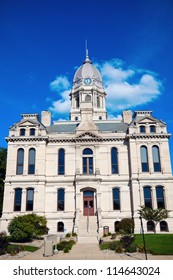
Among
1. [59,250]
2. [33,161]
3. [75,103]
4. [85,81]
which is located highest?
[85,81]

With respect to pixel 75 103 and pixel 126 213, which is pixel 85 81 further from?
pixel 126 213

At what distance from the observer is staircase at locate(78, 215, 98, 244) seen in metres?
29.4

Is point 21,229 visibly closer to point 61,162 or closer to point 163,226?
point 61,162

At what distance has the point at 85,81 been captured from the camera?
6462 cm

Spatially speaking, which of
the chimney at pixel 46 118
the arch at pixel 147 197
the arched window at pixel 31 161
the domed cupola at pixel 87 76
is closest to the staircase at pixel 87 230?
the arch at pixel 147 197

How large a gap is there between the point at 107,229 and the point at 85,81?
40.9m

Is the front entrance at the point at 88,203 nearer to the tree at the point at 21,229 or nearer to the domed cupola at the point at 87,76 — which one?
the tree at the point at 21,229

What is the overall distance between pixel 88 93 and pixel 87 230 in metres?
37.9

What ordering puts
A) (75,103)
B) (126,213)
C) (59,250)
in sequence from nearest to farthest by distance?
(59,250), (126,213), (75,103)

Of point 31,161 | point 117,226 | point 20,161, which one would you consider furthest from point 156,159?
point 20,161

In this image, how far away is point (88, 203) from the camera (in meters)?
36.7
